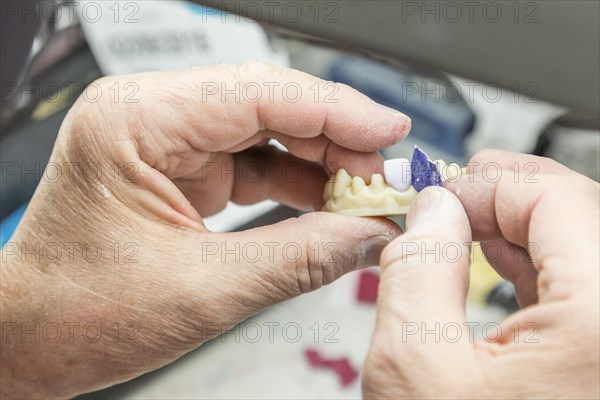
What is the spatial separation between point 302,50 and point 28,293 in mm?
901

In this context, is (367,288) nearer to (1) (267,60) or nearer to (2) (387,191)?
(1) (267,60)

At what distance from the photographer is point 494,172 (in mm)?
701

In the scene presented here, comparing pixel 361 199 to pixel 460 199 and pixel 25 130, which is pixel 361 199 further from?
pixel 25 130

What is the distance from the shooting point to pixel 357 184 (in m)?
0.77

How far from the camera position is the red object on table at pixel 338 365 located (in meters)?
1.22

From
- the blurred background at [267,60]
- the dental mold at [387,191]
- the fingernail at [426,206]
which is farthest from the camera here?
the blurred background at [267,60]

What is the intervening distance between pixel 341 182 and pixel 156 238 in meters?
0.21

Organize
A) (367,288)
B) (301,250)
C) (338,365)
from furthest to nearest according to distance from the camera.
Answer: (367,288), (338,365), (301,250)

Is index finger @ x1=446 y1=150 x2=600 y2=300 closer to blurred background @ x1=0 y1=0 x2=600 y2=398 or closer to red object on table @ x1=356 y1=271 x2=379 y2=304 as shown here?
blurred background @ x1=0 y1=0 x2=600 y2=398

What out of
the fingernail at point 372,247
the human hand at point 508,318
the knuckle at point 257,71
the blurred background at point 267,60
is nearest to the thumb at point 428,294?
the human hand at point 508,318

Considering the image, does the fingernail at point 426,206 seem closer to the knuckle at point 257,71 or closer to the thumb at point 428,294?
the thumb at point 428,294

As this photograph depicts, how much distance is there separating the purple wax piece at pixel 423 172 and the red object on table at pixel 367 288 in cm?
62

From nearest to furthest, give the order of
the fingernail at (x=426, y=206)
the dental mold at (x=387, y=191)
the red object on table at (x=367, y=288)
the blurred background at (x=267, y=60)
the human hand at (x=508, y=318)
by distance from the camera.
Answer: the human hand at (x=508, y=318)
the fingernail at (x=426, y=206)
the dental mold at (x=387, y=191)
the blurred background at (x=267, y=60)
the red object on table at (x=367, y=288)

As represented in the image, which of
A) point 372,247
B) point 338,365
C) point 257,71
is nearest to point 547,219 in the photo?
point 372,247
